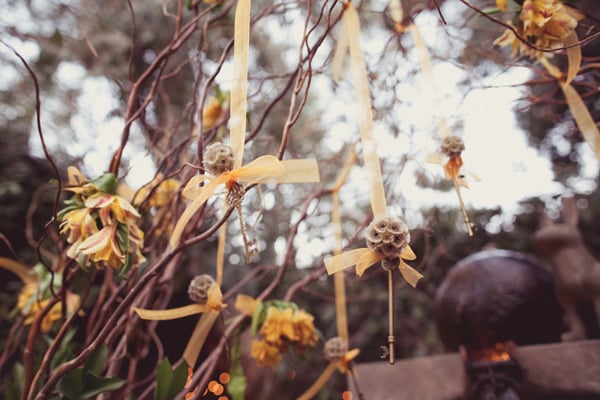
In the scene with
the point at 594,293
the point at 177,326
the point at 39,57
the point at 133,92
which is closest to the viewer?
the point at 133,92

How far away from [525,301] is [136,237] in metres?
0.97

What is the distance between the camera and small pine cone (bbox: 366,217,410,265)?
452 mm

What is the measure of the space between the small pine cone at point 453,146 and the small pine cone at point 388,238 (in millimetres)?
242

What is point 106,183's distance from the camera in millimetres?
604

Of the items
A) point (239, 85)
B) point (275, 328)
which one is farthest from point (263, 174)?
point (275, 328)

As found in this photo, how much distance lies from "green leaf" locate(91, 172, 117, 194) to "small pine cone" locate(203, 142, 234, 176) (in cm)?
20

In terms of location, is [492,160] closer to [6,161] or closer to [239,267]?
[239,267]

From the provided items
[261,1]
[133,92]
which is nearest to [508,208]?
[261,1]

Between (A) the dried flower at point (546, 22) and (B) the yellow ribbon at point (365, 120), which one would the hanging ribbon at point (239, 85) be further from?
→ (A) the dried flower at point (546, 22)

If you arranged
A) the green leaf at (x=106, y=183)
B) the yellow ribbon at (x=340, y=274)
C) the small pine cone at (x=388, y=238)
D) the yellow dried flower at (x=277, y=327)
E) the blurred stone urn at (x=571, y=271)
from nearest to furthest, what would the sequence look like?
the small pine cone at (x=388, y=238), the green leaf at (x=106, y=183), the yellow dried flower at (x=277, y=327), the yellow ribbon at (x=340, y=274), the blurred stone urn at (x=571, y=271)

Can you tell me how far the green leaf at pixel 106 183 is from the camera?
60 centimetres

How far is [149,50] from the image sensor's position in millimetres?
2391

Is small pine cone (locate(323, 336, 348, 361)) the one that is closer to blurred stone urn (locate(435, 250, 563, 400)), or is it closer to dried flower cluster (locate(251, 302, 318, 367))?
dried flower cluster (locate(251, 302, 318, 367))

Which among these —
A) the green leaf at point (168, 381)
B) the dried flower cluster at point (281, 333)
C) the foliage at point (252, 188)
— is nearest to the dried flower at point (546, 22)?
the foliage at point (252, 188)
